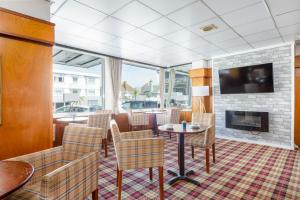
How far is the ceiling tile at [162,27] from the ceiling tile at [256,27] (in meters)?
1.23

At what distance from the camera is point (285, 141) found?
432cm

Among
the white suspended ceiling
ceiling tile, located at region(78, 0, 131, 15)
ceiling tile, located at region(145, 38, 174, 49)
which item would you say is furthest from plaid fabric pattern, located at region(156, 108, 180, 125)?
ceiling tile, located at region(78, 0, 131, 15)

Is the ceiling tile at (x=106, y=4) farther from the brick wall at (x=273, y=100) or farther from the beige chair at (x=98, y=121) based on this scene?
the brick wall at (x=273, y=100)

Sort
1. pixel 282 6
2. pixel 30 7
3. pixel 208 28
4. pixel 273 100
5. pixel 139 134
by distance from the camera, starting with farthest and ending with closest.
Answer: pixel 273 100
pixel 208 28
pixel 139 134
pixel 282 6
pixel 30 7

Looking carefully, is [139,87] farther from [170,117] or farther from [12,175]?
→ [12,175]

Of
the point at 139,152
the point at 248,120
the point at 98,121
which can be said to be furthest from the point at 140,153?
the point at 248,120

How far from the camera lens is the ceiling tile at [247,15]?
8.80 feet

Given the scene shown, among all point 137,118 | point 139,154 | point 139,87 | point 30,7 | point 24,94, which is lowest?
point 139,154

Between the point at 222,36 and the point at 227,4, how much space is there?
1.37 m

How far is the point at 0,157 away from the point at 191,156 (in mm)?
3157

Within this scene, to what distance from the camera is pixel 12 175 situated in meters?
1.29

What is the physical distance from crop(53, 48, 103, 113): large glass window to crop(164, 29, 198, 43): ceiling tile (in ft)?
8.48

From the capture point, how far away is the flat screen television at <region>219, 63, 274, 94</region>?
14.6 feet

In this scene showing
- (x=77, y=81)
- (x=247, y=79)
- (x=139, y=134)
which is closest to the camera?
(x=139, y=134)
